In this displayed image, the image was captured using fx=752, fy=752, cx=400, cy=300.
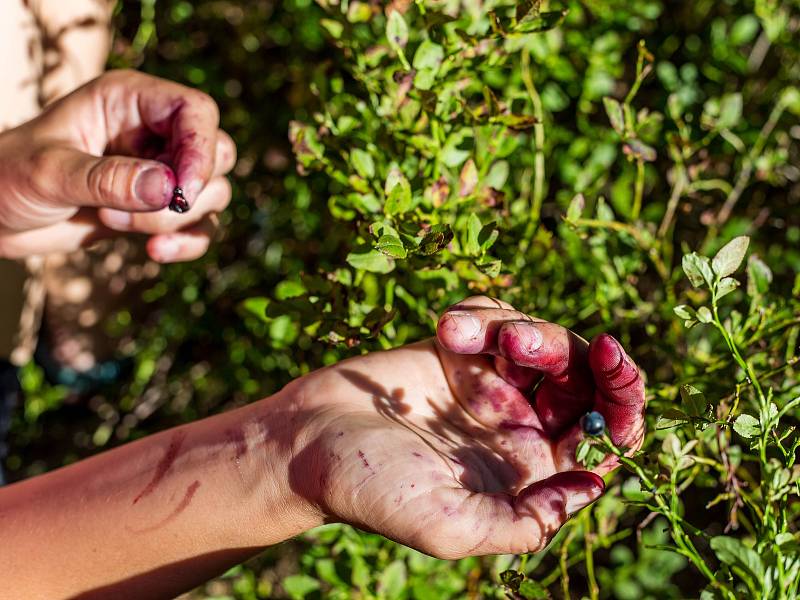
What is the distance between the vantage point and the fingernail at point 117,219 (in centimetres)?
143

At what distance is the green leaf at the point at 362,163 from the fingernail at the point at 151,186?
282mm

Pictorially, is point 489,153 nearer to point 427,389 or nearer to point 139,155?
point 427,389

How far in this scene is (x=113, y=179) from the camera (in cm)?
111

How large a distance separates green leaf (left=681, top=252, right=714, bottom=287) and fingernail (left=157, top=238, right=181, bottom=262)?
0.94 meters

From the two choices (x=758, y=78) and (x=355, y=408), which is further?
(x=758, y=78)

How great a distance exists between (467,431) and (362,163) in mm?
414

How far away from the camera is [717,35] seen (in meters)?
1.54

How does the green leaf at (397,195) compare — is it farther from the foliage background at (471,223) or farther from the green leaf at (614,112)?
the green leaf at (614,112)

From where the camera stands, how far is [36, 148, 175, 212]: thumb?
1112mm

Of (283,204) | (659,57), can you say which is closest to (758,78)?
(659,57)

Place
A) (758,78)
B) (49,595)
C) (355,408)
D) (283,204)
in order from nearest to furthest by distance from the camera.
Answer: (355,408), (49,595), (758,78), (283,204)

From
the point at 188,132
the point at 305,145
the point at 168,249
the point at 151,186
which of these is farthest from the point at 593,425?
the point at 168,249

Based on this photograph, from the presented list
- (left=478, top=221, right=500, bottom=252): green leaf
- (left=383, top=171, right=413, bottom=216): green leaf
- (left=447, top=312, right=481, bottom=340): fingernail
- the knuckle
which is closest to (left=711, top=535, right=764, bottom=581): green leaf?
(left=447, top=312, right=481, bottom=340): fingernail

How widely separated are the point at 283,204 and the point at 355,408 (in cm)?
93
